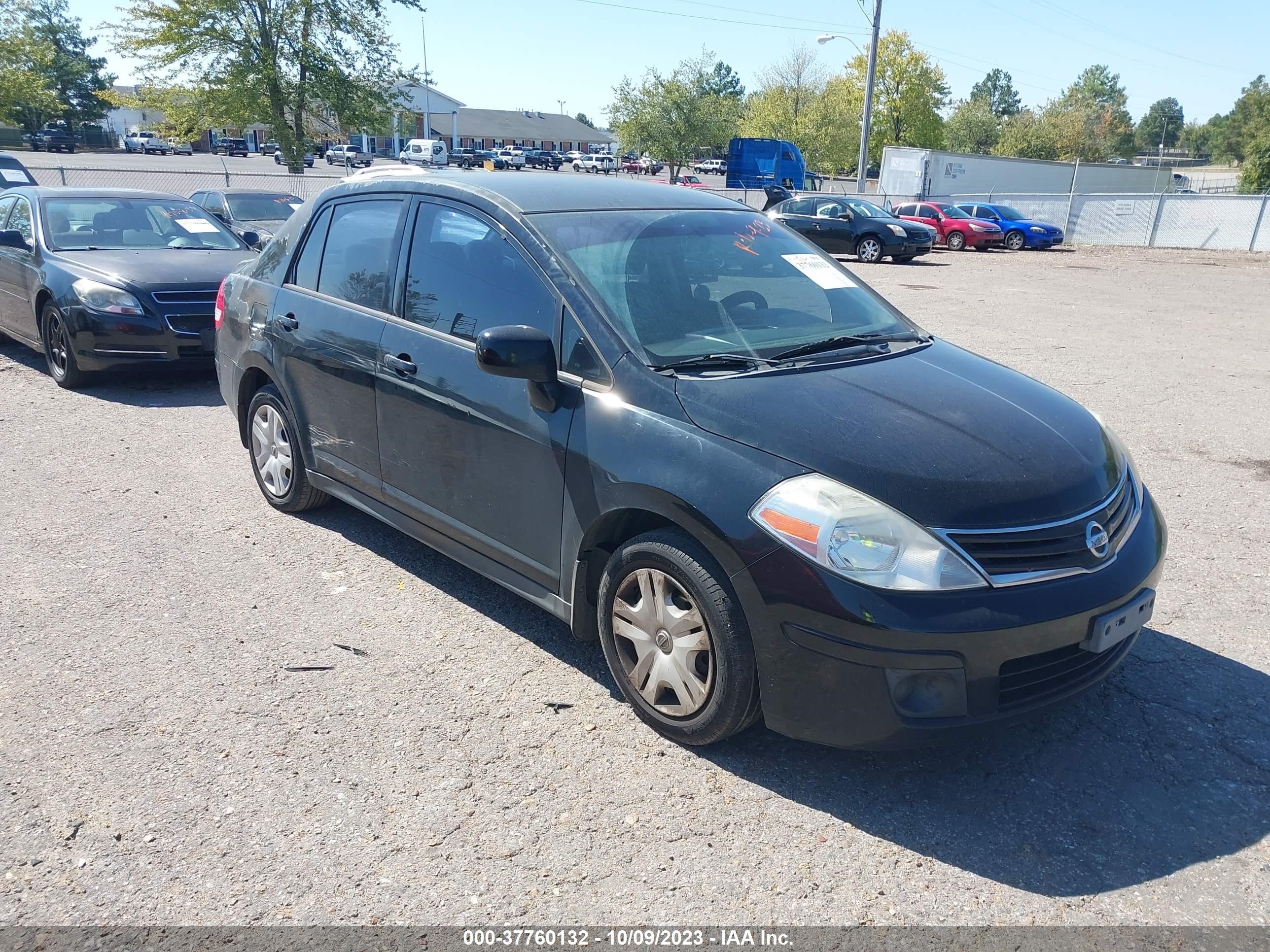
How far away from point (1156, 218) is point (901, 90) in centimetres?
4639

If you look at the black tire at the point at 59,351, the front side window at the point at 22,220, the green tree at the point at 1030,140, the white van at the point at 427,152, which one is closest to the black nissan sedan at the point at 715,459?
the black tire at the point at 59,351

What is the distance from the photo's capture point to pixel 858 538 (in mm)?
2766

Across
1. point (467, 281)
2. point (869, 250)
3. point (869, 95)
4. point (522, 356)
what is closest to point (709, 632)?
point (522, 356)

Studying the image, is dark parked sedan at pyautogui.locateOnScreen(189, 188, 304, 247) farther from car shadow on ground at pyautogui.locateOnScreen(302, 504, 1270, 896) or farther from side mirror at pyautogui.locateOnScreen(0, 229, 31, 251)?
car shadow on ground at pyautogui.locateOnScreen(302, 504, 1270, 896)

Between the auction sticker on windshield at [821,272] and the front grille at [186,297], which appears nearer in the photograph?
the auction sticker on windshield at [821,272]

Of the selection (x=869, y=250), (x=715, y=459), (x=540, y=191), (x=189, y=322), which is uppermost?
(x=540, y=191)

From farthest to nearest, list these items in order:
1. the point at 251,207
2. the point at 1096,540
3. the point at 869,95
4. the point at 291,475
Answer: the point at 869,95, the point at 251,207, the point at 291,475, the point at 1096,540

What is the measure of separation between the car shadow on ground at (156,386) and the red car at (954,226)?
23.4 m

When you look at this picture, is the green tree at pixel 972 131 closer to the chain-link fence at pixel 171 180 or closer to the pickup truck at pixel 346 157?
the pickup truck at pixel 346 157

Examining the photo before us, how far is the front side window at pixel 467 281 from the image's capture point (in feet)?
11.9

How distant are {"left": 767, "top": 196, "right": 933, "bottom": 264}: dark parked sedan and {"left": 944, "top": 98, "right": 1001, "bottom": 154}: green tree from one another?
8007 centimetres

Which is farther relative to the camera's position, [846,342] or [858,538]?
[846,342]

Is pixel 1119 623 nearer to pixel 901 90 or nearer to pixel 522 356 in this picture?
pixel 522 356

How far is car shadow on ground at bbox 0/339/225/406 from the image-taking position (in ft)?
26.3
